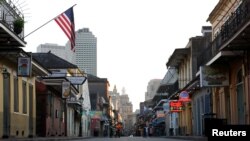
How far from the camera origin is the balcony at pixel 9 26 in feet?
68.9

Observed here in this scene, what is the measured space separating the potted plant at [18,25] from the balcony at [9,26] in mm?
124

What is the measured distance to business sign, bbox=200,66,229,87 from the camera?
1126 inches

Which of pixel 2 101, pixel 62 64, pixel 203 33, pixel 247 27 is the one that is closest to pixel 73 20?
pixel 2 101

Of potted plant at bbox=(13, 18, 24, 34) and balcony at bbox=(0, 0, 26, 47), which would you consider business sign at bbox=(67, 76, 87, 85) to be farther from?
potted plant at bbox=(13, 18, 24, 34)

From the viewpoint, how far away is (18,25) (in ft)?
74.6

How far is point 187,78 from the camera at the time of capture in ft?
170

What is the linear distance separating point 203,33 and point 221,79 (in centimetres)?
2223

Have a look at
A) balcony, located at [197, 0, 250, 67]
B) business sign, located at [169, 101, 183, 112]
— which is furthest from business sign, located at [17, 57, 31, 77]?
business sign, located at [169, 101, 183, 112]

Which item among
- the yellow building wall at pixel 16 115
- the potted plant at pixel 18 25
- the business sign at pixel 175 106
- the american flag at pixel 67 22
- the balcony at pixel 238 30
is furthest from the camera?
the business sign at pixel 175 106

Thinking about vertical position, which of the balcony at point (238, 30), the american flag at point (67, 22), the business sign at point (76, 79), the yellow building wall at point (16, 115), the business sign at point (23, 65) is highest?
the american flag at point (67, 22)

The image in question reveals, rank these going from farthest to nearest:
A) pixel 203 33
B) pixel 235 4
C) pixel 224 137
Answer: pixel 203 33
pixel 235 4
pixel 224 137

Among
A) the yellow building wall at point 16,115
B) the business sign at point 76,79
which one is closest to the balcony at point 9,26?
the yellow building wall at point 16,115

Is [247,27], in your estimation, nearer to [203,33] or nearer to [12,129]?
[12,129]

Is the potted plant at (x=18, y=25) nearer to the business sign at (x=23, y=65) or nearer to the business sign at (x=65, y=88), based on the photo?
the business sign at (x=23, y=65)
